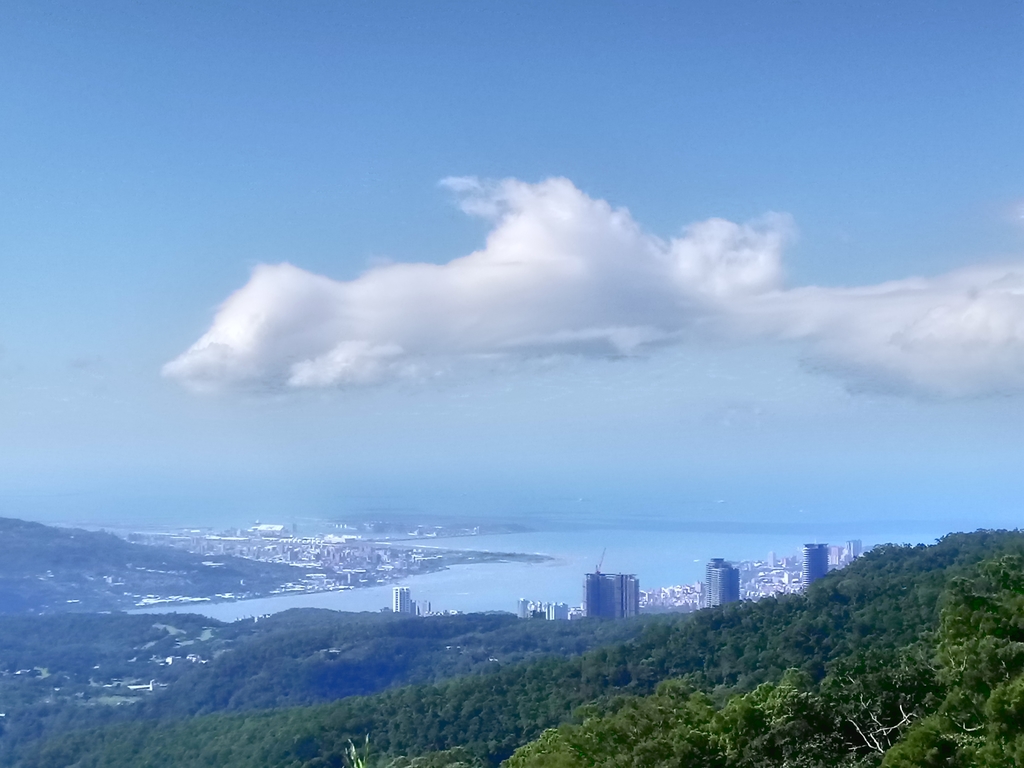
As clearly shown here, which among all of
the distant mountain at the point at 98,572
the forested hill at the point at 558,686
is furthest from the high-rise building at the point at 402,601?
the forested hill at the point at 558,686

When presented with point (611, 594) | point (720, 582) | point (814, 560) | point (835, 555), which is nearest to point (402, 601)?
point (611, 594)

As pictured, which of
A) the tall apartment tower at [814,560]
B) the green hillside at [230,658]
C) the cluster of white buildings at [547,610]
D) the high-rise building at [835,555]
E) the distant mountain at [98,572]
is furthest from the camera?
the distant mountain at [98,572]

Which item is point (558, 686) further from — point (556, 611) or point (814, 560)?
point (814, 560)

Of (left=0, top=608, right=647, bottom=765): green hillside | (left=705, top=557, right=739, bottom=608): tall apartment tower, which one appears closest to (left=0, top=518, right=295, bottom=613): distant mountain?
(left=0, top=608, right=647, bottom=765): green hillside

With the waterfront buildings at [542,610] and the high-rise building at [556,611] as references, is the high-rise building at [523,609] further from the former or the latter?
the high-rise building at [556,611]

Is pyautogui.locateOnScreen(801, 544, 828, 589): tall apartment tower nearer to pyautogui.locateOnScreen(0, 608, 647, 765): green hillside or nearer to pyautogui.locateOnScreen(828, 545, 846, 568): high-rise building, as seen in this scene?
pyautogui.locateOnScreen(828, 545, 846, 568): high-rise building

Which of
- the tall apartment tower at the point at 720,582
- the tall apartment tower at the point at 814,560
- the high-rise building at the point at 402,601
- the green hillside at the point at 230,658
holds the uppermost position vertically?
the tall apartment tower at the point at 814,560
